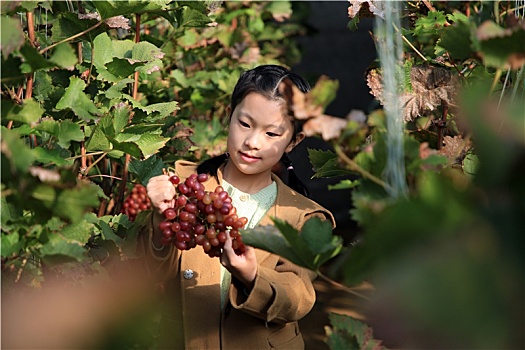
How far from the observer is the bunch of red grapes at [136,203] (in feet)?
5.75

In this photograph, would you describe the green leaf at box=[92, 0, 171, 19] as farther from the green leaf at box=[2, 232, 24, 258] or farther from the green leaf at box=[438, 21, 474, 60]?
the green leaf at box=[438, 21, 474, 60]

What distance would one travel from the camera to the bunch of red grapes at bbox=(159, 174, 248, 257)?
113cm

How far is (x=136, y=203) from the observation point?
1.77 metres

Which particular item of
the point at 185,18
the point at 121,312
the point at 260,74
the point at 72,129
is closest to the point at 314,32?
the point at 185,18

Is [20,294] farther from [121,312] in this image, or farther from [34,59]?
[121,312]

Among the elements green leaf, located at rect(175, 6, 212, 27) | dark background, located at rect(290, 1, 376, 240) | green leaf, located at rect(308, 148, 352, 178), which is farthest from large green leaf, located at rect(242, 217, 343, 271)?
dark background, located at rect(290, 1, 376, 240)

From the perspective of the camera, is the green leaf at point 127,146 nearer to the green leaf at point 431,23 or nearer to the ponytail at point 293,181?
the ponytail at point 293,181

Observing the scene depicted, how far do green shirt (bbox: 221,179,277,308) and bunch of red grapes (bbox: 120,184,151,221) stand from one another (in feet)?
1.10

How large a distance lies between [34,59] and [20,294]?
0.34 m

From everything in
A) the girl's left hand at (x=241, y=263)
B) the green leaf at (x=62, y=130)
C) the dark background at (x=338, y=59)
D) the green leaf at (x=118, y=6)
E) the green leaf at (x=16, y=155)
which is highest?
the green leaf at (x=16, y=155)

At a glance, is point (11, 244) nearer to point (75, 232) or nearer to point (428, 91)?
point (75, 232)

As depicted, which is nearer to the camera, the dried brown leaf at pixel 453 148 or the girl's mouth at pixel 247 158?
the dried brown leaf at pixel 453 148

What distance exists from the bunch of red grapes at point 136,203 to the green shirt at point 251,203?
34 cm

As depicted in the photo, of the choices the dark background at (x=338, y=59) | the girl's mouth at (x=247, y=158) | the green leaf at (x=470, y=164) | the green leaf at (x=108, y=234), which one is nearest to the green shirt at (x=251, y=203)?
the girl's mouth at (x=247, y=158)
